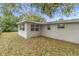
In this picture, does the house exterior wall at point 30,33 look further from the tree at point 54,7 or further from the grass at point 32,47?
the tree at point 54,7

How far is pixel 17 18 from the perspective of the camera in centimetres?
535

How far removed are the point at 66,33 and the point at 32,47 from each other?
126cm


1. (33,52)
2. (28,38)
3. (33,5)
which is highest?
(33,5)

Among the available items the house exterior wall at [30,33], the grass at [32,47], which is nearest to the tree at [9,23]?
the grass at [32,47]

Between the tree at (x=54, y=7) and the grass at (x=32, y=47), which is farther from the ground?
the tree at (x=54, y=7)

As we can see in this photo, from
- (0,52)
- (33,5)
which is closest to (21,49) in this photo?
(0,52)

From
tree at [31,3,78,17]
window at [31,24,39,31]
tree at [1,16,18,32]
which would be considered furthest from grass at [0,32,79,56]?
tree at [31,3,78,17]

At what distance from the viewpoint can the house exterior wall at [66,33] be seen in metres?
5.54

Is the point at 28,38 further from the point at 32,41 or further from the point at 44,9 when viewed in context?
the point at 44,9

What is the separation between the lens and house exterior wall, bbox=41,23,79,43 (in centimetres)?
554

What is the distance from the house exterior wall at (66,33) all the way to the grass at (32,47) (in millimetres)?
205

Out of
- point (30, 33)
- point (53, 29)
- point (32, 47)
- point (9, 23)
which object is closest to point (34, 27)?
point (30, 33)

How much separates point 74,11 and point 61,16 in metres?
0.44

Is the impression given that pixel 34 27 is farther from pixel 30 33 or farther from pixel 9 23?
pixel 9 23
